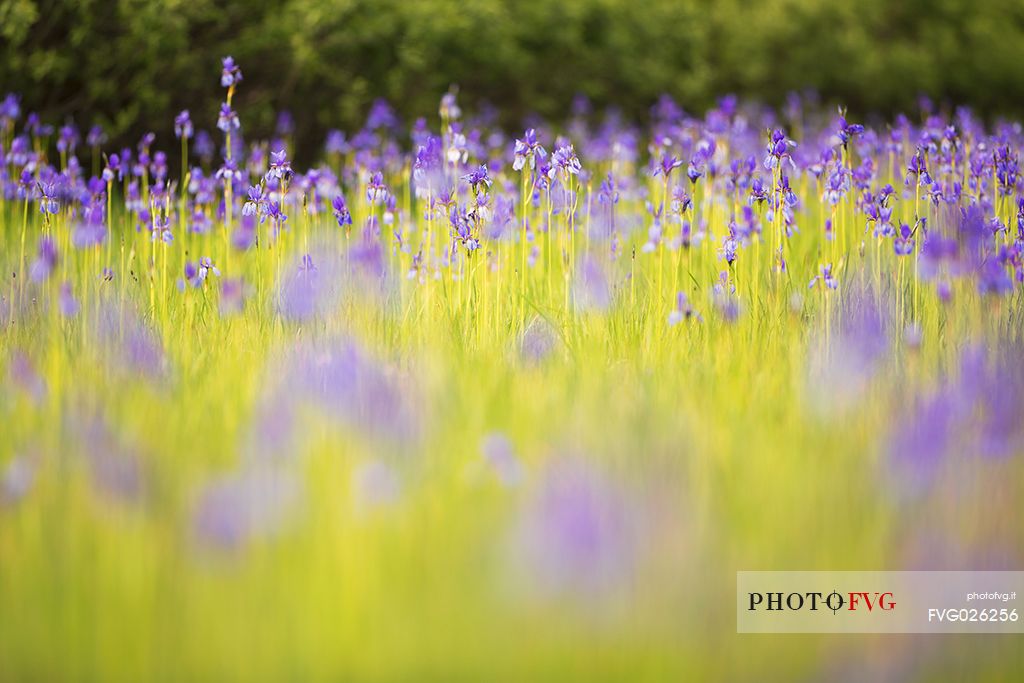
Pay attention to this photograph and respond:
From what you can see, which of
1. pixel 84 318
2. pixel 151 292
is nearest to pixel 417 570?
pixel 84 318

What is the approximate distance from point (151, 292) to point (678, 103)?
8.86 metres

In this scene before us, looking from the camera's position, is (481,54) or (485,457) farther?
(481,54)

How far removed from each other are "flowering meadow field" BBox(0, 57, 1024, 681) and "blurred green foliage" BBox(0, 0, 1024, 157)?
390 centimetres

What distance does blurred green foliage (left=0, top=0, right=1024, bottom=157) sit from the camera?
764 centimetres

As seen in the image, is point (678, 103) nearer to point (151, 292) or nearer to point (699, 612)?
point (151, 292)

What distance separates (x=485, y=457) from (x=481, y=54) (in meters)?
7.63

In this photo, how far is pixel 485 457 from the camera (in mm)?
2510

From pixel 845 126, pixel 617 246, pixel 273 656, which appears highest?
pixel 845 126

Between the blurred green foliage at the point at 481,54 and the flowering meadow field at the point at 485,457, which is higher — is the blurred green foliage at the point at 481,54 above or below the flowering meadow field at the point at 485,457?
above

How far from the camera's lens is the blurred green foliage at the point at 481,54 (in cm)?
764

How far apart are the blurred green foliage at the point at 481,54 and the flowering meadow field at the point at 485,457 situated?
12.8ft

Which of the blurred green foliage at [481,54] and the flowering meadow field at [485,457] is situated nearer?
the flowering meadow field at [485,457]

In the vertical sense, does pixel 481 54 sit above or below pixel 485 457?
above

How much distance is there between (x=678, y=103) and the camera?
11953mm
